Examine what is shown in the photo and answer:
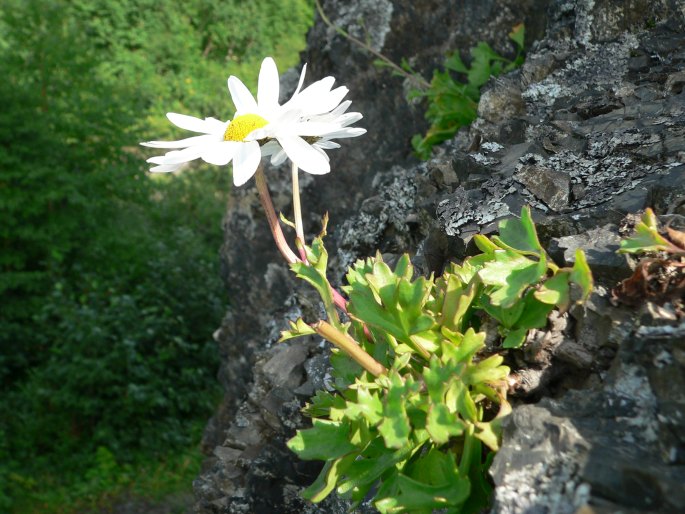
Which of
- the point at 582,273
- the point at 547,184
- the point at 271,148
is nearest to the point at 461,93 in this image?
the point at 547,184

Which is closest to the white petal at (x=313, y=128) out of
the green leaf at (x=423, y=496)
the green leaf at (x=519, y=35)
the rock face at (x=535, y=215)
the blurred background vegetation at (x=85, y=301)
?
the rock face at (x=535, y=215)

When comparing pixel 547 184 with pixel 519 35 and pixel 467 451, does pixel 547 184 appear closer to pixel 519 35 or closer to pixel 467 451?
pixel 467 451

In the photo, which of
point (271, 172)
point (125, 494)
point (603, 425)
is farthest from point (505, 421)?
point (125, 494)

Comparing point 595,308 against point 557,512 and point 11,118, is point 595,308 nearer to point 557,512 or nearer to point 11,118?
point 557,512

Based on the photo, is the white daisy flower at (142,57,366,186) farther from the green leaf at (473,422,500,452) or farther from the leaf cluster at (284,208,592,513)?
the green leaf at (473,422,500,452)

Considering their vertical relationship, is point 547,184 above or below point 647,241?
above

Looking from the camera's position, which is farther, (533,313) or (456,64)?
(456,64)

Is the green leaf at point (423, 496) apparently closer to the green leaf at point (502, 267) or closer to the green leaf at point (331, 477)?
the green leaf at point (331, 477)
